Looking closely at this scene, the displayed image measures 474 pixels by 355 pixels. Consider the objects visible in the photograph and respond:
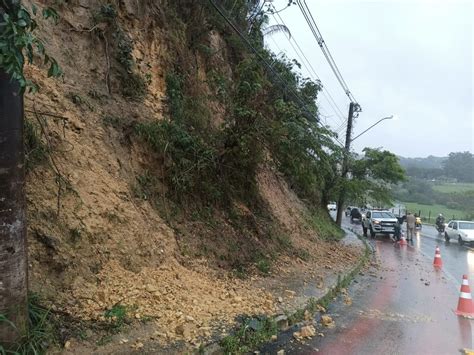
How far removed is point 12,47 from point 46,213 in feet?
10.2


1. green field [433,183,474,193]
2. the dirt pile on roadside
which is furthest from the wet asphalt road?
green field [433,183,474,193]

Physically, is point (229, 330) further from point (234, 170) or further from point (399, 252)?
point (399, 252)

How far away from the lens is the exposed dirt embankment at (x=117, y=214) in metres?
5.61

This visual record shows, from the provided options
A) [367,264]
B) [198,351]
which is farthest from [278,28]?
[198,351]

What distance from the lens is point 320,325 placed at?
687cm

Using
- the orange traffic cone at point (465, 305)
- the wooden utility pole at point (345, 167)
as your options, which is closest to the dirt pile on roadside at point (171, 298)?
the orange traffic cone at point (465, 305)

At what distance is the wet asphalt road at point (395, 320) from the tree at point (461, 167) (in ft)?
260

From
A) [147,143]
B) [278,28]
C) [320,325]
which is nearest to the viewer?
[320,325]

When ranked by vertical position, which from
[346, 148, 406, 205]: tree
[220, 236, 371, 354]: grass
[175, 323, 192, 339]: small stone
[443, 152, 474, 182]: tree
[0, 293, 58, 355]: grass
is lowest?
[220, 236, 371, 354]: grass

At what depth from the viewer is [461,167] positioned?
85.2 meters

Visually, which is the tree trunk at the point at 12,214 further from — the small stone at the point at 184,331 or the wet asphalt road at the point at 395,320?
the wet asphalt road at the point at 395,320

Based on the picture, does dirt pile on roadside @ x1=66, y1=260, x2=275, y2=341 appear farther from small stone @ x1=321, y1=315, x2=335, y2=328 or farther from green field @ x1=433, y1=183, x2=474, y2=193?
green field @ x1=433, y1=183, x2=474, y2=193

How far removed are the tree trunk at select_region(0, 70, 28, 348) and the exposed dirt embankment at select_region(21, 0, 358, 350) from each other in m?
0.97

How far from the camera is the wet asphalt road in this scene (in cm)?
591
